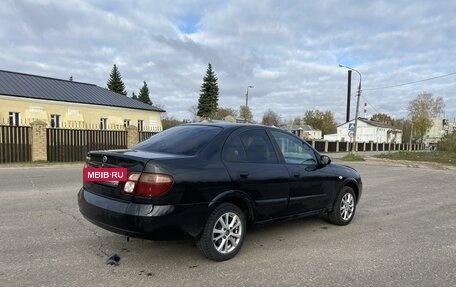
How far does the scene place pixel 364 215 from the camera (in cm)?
723

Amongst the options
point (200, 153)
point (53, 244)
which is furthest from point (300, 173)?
point (53, 244)

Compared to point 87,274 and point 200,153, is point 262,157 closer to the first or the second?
point 200,153

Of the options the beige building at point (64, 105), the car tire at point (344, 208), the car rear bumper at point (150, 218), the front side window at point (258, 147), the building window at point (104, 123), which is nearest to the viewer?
the car rear bumper at point (150, 218)

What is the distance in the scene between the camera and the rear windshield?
4461 millimetres

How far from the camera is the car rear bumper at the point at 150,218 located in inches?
151

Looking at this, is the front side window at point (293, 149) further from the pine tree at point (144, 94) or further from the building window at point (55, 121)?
the pine tree at point (144, 94)

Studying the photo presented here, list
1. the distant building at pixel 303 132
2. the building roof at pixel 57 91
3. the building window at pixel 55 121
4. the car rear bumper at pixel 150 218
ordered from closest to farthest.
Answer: the car rear bumper at pixel 150 218, the building roof at pixel 57 91, the building window at pixel 55 121, the distant building at pixel 303 132

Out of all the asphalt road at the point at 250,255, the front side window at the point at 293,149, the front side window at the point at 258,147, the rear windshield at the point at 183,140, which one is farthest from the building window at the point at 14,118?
the front side window at the point at 258,147

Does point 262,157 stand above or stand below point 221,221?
above

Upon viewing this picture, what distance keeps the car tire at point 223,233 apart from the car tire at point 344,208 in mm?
2199

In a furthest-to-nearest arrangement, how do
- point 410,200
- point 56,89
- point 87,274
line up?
point 56,89 → point 410,200 → point 87,274

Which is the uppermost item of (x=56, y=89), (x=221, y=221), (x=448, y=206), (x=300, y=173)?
(x=56, y=89)

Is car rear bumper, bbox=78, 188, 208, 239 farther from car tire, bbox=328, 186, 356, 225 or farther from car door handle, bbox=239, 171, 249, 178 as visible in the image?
car tire, bbox=328, 186, 356, 225

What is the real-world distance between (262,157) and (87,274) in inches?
97.1
